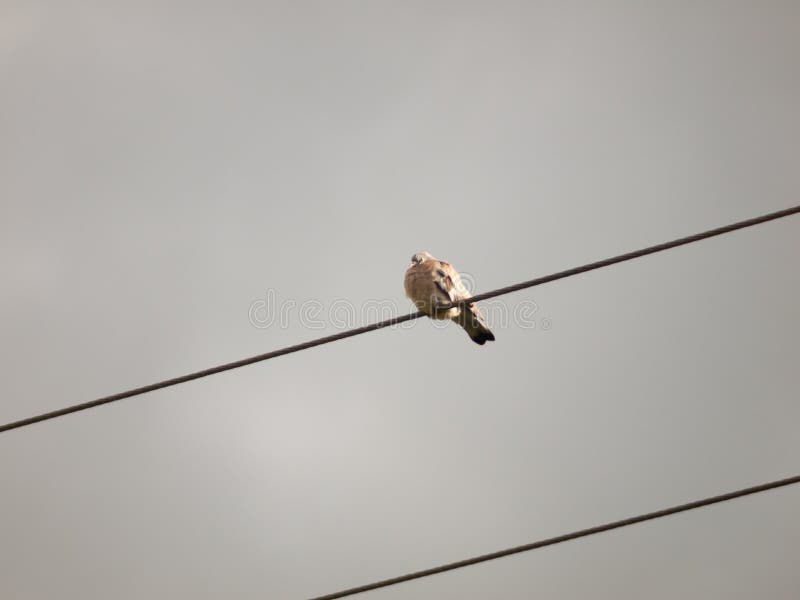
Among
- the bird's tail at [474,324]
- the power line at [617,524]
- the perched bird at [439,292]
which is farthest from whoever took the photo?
the bird's tail at [474,324]

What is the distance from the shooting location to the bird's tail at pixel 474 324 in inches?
311

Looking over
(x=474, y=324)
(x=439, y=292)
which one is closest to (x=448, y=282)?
(x=439, y=292)

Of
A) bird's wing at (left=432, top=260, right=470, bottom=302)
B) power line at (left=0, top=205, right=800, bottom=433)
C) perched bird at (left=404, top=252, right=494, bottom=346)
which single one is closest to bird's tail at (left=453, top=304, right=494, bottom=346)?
perched bird at (left=404, top=252, right=494, bottom=346)

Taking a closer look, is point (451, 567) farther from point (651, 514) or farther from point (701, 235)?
point (701, 235)

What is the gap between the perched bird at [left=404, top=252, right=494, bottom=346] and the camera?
7691mm

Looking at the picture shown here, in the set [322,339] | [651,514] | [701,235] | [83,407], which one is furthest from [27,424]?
[701,235]

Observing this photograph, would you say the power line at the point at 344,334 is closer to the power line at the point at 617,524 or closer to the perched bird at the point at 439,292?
the power line at the point at 617,524

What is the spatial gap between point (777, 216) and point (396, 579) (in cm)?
279

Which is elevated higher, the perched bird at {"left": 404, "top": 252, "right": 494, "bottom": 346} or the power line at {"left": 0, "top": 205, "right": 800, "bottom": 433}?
the perched bird at {"left": 404, "top": 252, "right": 494, "bottom": 346}

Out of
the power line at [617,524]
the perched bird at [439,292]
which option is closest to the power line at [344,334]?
the power line at [617,524]

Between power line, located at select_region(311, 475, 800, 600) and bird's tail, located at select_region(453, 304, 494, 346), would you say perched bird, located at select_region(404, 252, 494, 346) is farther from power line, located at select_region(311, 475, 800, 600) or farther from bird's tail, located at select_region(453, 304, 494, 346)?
power line, located at select_region(311, 475, 800, 600)

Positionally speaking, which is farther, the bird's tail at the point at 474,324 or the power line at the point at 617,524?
the bird's tail at the point at 474,324

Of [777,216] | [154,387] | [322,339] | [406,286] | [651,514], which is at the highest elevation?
[406,286]

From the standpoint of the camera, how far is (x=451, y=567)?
14.9ft
